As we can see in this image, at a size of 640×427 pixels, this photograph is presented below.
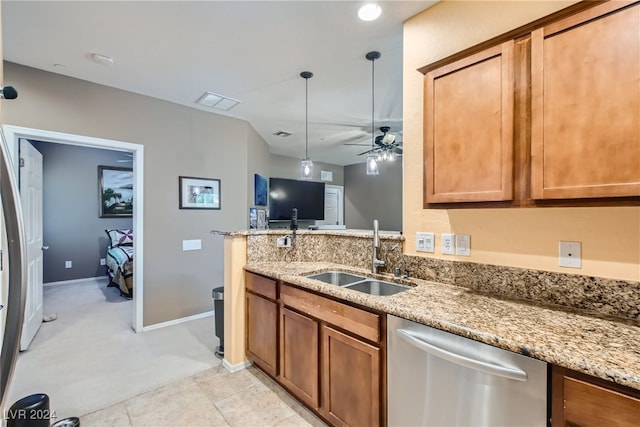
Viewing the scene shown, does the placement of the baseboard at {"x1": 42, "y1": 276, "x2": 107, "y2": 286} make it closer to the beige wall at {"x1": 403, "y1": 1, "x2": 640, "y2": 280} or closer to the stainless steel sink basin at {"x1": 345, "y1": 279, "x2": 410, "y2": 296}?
the stainless steel sink basin at {"x1": 345, "y1": 279, "x2": 410, "y2": 296}

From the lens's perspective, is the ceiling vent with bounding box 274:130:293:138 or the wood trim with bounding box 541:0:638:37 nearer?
the wood trim with bounding box 541:0:638:37

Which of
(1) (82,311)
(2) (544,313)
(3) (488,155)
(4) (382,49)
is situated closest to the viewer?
(2) (544,313)

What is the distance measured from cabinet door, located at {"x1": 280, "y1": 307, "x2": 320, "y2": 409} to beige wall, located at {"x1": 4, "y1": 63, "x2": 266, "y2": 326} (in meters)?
2.09

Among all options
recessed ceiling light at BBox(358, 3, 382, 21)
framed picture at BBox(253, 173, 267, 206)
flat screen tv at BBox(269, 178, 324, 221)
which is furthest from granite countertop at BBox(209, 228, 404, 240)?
flat screen tv at BBox(269, 178, 324, 221)

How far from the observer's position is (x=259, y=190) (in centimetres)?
486

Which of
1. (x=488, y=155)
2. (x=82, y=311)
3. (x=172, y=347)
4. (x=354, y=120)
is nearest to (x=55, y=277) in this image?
(x=82, y=311)

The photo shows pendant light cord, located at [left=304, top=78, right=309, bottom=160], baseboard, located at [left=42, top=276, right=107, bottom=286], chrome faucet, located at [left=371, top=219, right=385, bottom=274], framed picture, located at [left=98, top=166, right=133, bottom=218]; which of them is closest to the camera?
chrome faucet, located at [left=371, top=219, right=385, bottom=274]

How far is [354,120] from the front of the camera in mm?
4289

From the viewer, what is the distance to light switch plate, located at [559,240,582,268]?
4.58 ft

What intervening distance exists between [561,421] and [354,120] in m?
3.92

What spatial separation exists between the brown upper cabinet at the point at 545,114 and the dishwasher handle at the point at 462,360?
0.71 metres

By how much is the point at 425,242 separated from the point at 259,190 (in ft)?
11.2

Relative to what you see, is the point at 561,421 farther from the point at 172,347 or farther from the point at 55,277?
the point at 55,277

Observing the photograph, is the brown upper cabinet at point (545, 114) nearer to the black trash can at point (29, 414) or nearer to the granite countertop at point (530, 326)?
the granite countertop at point (530, 326)
